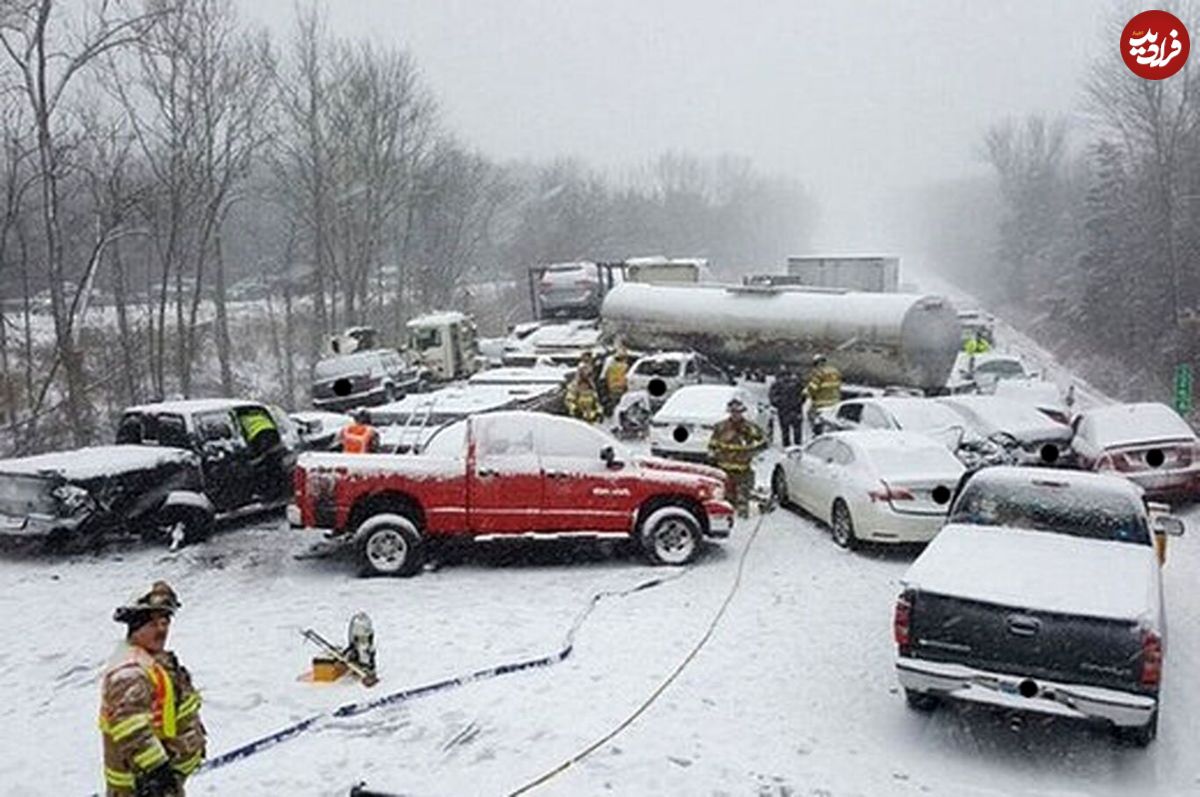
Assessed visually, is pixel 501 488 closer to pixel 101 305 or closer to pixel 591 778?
pixel 591 778

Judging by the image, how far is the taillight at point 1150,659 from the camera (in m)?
6.41

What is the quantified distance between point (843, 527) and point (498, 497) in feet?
13.4

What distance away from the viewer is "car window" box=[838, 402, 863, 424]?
16094 mm

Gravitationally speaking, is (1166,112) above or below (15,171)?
above

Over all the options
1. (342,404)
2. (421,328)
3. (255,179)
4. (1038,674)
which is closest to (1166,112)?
(421,328)

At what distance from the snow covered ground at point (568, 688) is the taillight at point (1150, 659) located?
688 mm

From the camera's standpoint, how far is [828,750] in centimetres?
688

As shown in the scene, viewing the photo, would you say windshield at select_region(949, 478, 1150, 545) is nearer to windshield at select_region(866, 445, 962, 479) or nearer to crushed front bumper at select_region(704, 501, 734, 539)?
windshield at select_region(866, 445, 962, 479)

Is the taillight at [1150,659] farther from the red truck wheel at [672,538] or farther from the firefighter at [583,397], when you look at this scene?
the firefighter at [583,397]

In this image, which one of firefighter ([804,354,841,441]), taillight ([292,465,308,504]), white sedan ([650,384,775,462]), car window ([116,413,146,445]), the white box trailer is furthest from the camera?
the white box trailer

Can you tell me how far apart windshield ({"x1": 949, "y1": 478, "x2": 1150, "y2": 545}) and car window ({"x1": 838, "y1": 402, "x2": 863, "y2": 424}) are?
23.8 ft

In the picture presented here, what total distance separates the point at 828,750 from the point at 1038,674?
144 centimetres

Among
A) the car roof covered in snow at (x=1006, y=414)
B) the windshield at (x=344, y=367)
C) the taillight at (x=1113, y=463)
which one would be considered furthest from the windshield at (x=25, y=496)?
the windshield at (x=344, y=367)

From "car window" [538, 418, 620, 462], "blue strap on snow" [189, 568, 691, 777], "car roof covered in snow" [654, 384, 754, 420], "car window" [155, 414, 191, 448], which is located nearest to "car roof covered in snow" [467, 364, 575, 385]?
"car roof covered in snow" [654, 384, 754, 420]
